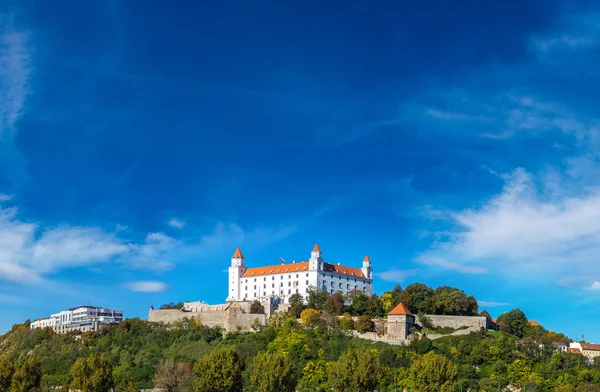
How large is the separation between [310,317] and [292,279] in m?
25.8

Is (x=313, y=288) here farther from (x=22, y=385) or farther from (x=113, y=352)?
(x=22, y=385)

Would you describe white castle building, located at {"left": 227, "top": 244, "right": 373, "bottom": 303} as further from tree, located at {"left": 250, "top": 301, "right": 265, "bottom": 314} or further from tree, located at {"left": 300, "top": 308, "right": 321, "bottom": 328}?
tree, located at {"left": 300, "top": 308, "right": 321, "bottom": 328}

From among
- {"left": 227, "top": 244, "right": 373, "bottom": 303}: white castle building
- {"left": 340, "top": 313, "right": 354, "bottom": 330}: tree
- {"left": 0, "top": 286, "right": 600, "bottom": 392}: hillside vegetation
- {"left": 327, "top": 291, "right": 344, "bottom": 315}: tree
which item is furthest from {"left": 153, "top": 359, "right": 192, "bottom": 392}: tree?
{"left": 227, "top": 244, "right": 373, "bottom": 303}: white castle building

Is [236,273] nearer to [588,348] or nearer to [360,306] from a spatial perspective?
[360,306]

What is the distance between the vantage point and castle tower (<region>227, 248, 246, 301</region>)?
378ft

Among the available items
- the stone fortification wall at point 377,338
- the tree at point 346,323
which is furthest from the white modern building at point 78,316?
the stone fortification wall at point 377,338

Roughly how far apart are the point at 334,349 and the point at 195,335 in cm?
1991

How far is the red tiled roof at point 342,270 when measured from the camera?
11338 cm

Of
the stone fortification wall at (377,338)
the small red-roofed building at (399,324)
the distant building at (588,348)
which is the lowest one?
the distant building at (588,348)

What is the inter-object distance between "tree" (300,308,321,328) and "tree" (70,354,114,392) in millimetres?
29119

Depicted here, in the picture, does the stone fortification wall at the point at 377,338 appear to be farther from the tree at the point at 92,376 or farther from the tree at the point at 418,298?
the tree at the point at 92,376

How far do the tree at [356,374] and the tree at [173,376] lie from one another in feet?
45.9

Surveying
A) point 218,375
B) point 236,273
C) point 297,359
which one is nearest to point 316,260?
point 236,273

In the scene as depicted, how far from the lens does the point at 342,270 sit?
378ft
